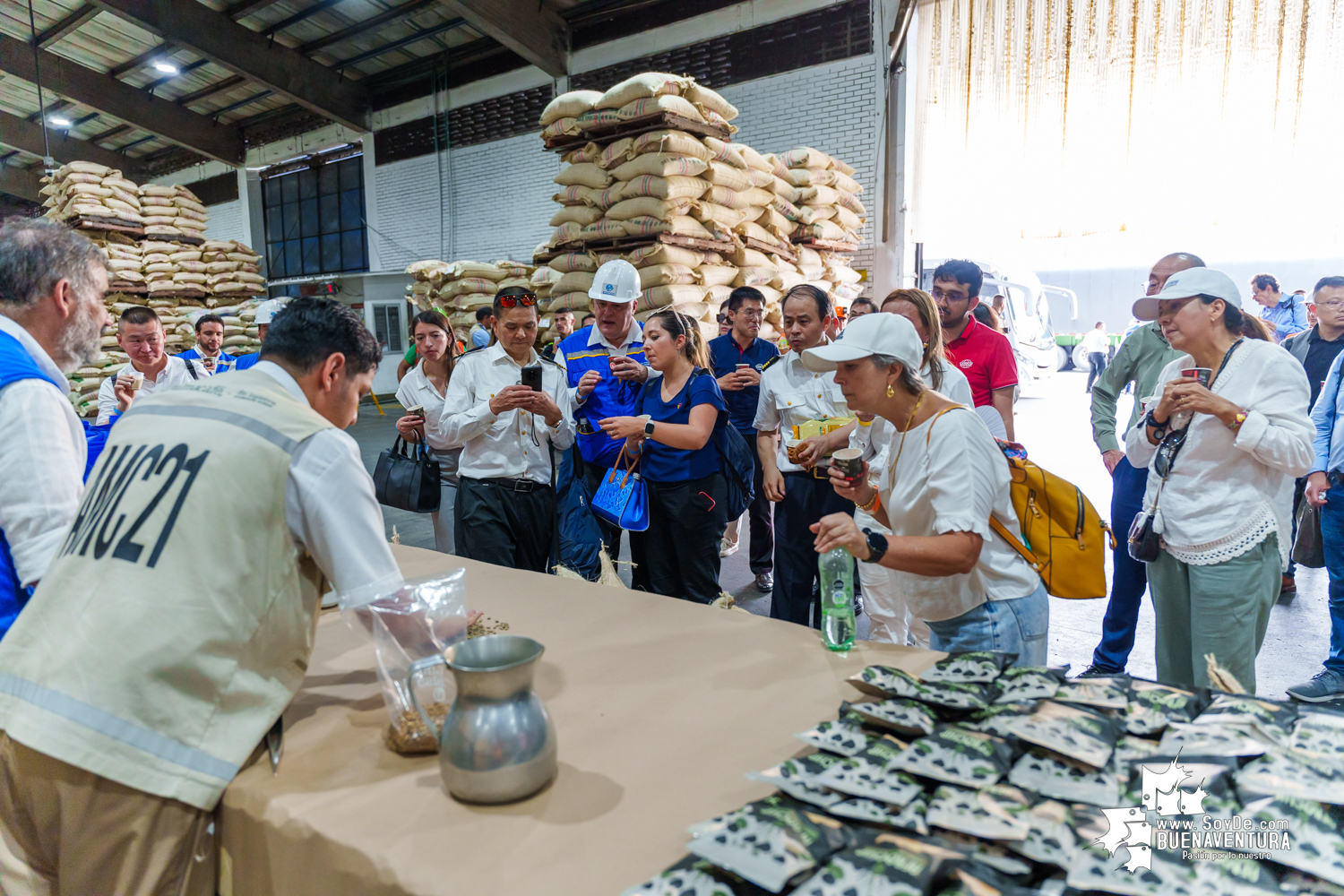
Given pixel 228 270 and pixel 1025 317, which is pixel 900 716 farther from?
pixel 1025 317

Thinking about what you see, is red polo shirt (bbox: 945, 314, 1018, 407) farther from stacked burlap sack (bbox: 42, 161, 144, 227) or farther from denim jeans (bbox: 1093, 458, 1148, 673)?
stacked burlap sack (bbox: 42, 161, 144, 227)

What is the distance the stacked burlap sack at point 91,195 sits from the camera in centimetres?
906

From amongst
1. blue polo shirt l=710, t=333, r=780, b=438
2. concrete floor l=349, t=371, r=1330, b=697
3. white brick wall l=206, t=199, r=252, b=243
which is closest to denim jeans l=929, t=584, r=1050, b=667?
concrete floor l=349, t=371, r=1330, b=697

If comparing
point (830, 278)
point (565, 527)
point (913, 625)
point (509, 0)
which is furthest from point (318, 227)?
point (913, 625)

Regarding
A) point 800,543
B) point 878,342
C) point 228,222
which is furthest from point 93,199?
point 878,342

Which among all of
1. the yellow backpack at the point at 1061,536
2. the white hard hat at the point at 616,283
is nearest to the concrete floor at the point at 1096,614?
the yellow backpack at the point at 1061,536

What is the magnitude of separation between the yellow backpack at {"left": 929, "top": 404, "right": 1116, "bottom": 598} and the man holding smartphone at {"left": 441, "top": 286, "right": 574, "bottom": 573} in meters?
1.78

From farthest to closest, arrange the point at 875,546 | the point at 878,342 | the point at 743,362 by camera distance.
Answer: the point at 743,362, the point at 878,342, the point at 875,546

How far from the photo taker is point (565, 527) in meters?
3.21

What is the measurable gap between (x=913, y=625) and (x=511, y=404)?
193cm

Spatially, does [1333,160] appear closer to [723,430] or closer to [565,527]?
[723,430]

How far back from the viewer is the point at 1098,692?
1142 mm

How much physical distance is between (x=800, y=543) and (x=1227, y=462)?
154cm

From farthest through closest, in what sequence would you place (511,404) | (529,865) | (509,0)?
(509,0), (511,404), (529,865)
